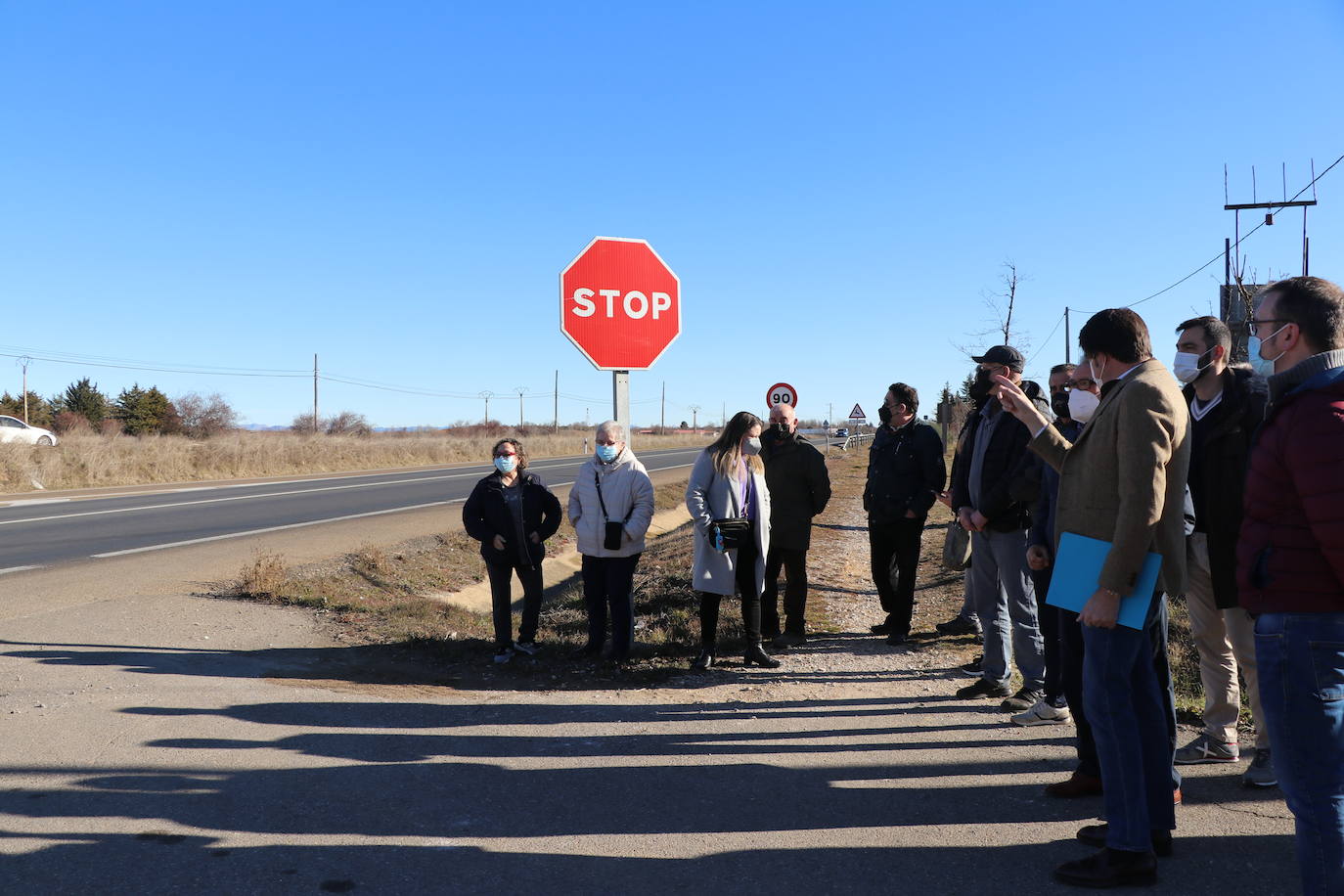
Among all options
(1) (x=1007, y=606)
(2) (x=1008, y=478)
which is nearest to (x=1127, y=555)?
(2) (x=1008, y=478)

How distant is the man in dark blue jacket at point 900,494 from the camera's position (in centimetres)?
738

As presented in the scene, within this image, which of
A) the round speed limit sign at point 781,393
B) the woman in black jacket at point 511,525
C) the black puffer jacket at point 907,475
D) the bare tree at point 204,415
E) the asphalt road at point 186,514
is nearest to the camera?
the woman in black jacket at point 511,525

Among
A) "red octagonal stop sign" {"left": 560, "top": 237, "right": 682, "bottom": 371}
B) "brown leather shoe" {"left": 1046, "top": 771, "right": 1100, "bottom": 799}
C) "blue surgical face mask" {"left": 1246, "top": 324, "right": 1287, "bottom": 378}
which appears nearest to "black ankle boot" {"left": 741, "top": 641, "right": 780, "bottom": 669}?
"red octagonal stop sign" {"left": 560, "top": 237, "right": 682, "bottom": 371}

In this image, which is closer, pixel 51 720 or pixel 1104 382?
pixel 1104 382

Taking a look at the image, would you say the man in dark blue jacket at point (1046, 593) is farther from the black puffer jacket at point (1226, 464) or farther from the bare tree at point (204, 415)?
the bare tree at point (204, 415)

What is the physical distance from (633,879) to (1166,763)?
6.68ft

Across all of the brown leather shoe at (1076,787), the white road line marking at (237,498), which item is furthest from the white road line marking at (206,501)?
the brown leather shoe at (1076,787)

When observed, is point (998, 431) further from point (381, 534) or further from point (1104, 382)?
point (381, 534)

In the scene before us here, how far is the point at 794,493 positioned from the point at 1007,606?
211 cm

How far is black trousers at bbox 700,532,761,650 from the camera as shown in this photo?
21.8 feet

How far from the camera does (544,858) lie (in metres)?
3.49

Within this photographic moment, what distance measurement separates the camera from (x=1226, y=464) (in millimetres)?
4242

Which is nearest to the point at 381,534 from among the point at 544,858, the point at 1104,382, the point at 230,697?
the point at 230,697

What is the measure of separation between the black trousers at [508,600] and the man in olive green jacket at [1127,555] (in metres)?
4.29
